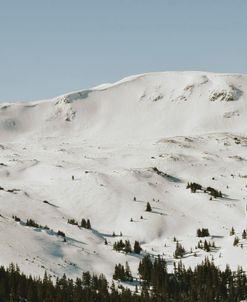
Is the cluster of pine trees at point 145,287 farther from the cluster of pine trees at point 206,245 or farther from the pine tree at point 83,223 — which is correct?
the pine tree at point 83,223

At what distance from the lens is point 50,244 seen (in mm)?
56281

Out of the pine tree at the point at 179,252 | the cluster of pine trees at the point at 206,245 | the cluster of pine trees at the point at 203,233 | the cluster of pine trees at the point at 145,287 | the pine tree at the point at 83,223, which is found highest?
the pine tree at the point at 83,223

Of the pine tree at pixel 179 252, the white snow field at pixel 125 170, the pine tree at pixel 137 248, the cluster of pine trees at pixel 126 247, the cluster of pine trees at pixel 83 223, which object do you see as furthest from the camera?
the cluster of pine trees at pixel 83 223

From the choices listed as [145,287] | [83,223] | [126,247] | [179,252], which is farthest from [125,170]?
[145,287]

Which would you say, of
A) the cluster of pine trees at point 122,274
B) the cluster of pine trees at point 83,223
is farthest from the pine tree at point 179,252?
the cluster of pine trees at point 83,223

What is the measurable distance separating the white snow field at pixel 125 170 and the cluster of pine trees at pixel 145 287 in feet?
12.6

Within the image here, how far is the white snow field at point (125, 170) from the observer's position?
57875mm

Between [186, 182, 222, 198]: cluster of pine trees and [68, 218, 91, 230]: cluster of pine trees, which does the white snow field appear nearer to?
[186, 182, 222, 198]: cluster of pine trees

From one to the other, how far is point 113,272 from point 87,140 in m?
96.9

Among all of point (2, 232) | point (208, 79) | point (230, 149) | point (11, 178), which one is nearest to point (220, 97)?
point (208, 79)

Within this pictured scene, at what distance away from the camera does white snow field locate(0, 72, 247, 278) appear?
2279 inches

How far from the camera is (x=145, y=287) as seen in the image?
46.7m

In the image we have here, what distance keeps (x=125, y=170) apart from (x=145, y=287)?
49357 mm

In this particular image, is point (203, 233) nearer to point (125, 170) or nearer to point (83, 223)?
point (83, 223)
